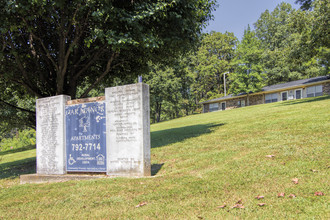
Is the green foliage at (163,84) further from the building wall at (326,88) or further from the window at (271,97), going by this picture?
the building wall at (326,88)

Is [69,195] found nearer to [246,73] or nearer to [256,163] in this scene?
[256,163]

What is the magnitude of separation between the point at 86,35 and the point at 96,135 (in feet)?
17.8

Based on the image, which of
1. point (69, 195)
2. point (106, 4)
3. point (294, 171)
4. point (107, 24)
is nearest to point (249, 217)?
point (294, 171)

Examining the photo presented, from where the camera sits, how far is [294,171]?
5.42 m

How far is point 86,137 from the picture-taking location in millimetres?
7934

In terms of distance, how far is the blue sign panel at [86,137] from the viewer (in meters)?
7.66

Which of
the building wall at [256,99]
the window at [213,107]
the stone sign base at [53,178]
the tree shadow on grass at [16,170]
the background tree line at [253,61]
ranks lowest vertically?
the tree shadow on grass at [16,170]

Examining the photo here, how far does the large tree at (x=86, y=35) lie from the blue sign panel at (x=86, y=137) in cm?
273

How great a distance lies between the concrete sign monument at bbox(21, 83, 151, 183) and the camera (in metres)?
7.05

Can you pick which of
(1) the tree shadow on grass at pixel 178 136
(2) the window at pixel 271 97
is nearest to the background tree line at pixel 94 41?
(1) the tree shadow on grass at pixel 178 136

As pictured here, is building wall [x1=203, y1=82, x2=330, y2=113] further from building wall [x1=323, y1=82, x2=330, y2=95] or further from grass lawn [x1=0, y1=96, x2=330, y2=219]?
grass lawn [x1=0, y1=96, x2=330, y2=219]

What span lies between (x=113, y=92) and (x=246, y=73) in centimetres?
3826

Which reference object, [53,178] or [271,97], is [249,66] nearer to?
[271,97]

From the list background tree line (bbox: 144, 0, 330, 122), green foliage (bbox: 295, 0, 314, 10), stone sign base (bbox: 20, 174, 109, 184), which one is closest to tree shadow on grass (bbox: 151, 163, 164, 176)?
stone sign base (bbox: 20, 174, 109, 184)
